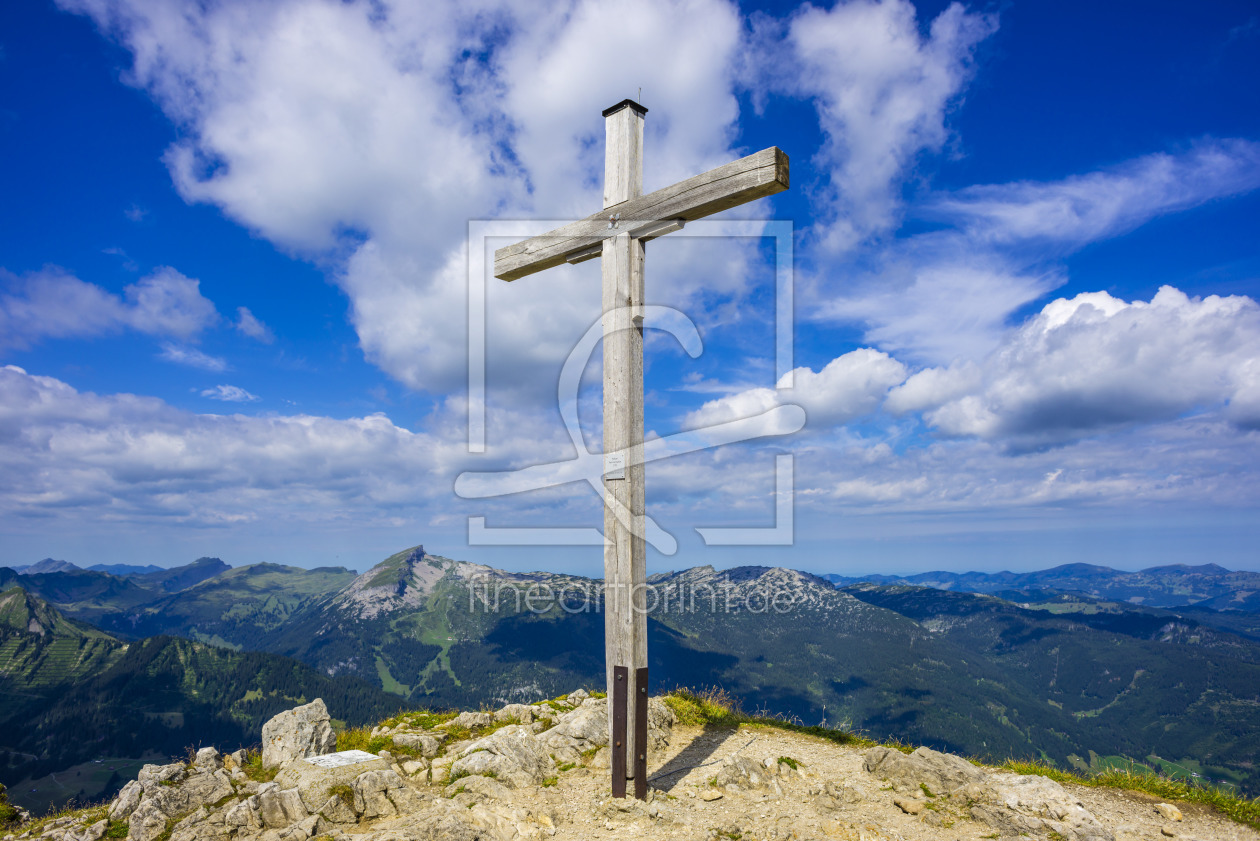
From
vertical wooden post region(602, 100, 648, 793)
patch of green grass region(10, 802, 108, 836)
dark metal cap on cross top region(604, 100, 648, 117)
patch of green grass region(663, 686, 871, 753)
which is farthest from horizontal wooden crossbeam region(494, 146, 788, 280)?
patch of green grass region(10, 802, 108, 836)

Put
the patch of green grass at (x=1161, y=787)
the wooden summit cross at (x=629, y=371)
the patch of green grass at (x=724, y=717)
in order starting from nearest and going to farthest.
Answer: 1. the wooden summit cross at (x=629, y=371)
2. the patch of green grass at (x=1161, y=787)
3. the patch of green grass at (x=724, y=717)

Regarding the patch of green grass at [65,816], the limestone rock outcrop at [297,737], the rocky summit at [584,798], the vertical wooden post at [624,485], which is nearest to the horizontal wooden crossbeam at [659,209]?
the vertical wooden post at [624,485]

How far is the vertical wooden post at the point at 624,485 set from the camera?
328 inches

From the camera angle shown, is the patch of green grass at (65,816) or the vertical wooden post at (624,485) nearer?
the vertical wooden post at (624,485)

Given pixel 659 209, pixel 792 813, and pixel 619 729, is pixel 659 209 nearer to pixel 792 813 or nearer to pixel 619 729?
pixel 619 729

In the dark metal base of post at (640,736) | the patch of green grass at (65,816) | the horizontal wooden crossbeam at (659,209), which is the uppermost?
the horizontal wooden crossbeam at (659,209)

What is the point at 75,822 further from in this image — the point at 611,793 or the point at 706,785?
the point at 706,785

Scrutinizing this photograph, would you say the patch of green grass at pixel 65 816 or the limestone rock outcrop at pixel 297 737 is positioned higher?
the limestone rock outcrop at pixel 297 737

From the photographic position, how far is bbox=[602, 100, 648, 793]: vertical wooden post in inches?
328

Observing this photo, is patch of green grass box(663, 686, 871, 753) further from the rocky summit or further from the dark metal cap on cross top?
the dark metal cap on cross top

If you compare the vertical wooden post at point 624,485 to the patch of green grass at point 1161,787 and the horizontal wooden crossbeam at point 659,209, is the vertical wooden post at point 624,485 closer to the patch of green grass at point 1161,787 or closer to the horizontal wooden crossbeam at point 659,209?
the horizontal wooden crossbeam at point 659,209

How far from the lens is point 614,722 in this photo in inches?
325

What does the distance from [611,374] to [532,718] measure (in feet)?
25.7

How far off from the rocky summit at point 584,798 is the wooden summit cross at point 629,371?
117cm
